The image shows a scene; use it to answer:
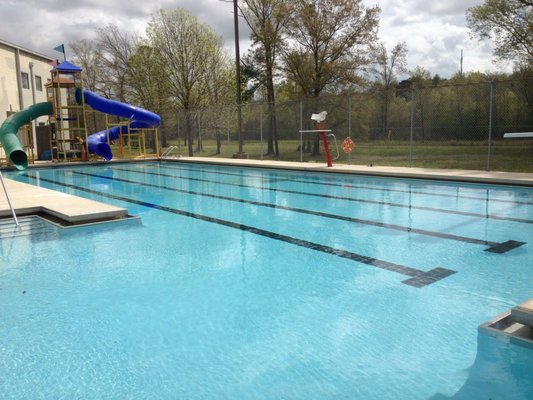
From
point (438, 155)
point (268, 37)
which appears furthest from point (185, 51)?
point (438, 155)

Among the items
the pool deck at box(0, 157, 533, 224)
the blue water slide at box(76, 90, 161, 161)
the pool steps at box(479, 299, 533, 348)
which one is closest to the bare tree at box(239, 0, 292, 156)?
the blue water slide at box(76, 90, 161, 161)

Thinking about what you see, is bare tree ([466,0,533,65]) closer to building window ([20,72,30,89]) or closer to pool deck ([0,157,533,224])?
pool deck ([0,157,533,224])

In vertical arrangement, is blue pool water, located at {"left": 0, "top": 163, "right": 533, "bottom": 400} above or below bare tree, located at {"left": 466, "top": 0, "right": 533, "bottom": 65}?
below

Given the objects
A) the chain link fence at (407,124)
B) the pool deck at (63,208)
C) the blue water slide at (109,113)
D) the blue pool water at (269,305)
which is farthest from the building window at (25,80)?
the blue pool water at (269,305)

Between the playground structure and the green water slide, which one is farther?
the playground structure

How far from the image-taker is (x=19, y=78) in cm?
2231

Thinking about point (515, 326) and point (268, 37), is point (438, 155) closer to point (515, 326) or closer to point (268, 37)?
point (268, 37)

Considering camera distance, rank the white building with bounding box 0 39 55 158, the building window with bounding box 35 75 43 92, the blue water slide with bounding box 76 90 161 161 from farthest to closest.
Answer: the building window with bounding box 35 75 43 92 < the white building with bounding box 0 39 55 158 < the blue water slide with bounding box 76 90 161 161

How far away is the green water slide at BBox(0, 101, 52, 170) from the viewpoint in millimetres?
11250

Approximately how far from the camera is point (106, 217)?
681cm

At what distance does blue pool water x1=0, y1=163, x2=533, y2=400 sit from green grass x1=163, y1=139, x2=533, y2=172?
7.69 m

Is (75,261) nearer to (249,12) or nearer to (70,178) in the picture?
(70,178)

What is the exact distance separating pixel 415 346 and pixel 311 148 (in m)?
17.9

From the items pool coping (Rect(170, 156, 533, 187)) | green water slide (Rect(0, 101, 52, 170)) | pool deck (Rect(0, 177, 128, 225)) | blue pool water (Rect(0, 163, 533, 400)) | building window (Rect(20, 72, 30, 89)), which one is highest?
building window (Rect(20, 72, 30, 89))
